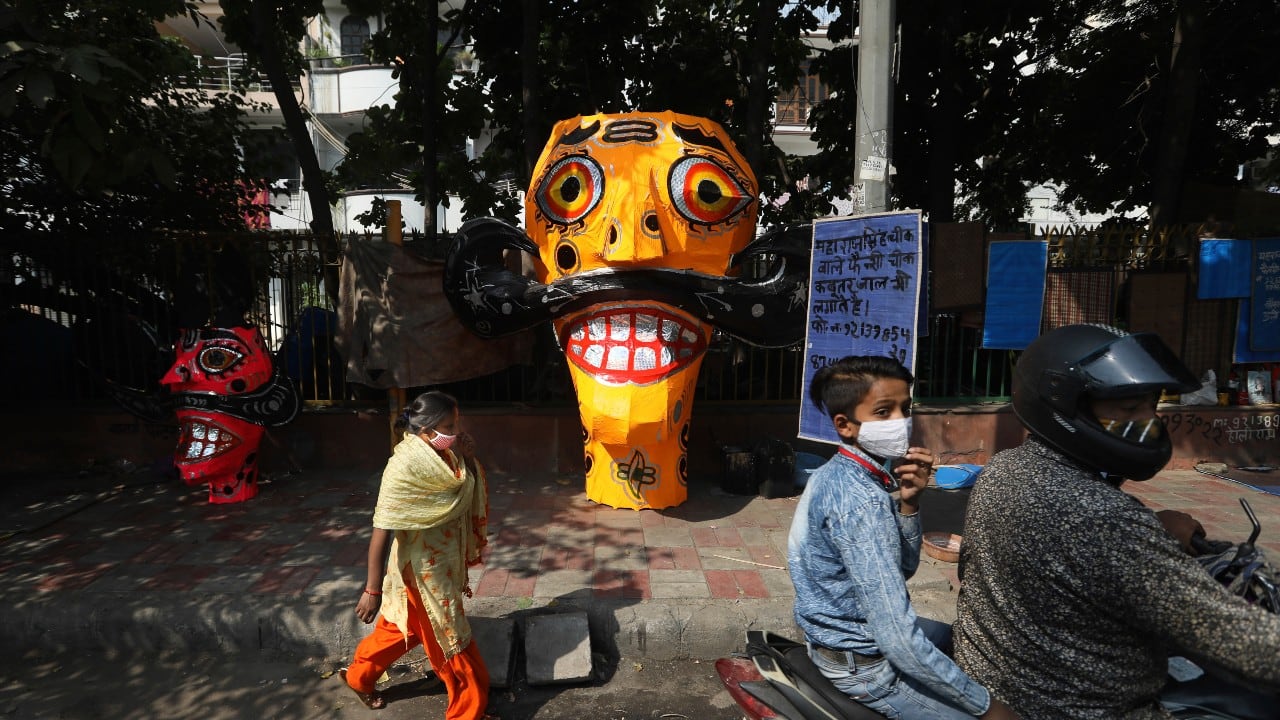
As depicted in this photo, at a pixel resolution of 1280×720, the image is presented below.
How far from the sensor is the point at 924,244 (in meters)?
4.27

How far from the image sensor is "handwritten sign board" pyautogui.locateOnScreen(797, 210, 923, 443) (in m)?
4.25

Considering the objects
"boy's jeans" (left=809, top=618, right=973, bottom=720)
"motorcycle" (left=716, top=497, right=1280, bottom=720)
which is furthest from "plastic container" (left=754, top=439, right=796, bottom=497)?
"boy's jeans" (left=809, top=618, right=973, bottom=720)

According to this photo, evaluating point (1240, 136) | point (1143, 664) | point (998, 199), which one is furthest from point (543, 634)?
point (1240, 136)

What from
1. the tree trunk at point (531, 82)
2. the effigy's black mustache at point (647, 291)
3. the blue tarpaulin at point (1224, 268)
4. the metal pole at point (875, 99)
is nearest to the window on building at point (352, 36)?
the tree trunk at point (531, 82)

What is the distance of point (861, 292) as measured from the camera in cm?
449

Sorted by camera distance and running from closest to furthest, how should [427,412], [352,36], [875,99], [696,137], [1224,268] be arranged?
1. [427,412]
2. [875,99]
3. [696,137]
4. [1224,268]
5. [352,36]

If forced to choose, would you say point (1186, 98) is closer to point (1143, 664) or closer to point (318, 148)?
point (1143, 664)

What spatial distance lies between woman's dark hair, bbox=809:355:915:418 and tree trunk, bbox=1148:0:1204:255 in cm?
639

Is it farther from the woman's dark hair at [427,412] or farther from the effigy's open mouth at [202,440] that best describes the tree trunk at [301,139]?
the woman's dark hair at [427,412]

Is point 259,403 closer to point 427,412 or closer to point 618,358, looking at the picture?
point 618,358

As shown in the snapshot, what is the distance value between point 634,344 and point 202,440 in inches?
131

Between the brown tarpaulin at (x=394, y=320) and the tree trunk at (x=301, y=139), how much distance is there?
55 centimetres

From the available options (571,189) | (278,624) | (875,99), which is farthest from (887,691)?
(571,189)

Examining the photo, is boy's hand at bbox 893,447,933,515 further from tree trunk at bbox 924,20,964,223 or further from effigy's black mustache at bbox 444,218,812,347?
tree trunk at bbox 924,20,964,223
